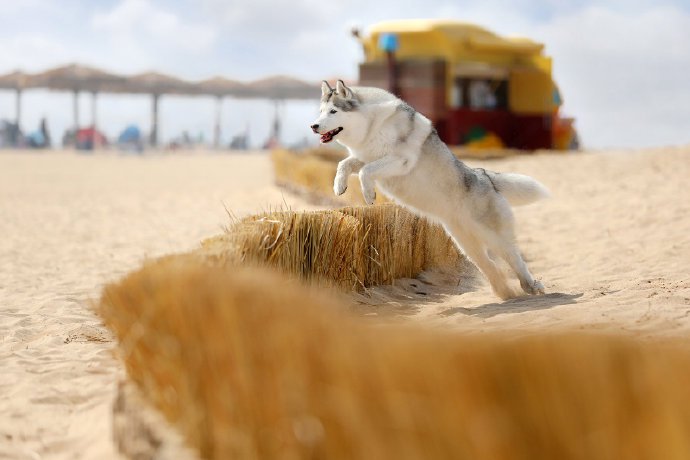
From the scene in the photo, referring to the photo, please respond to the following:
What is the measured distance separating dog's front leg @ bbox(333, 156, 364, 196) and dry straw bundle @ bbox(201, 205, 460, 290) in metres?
0.27

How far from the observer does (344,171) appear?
18.0ft

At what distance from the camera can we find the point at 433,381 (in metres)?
2.04

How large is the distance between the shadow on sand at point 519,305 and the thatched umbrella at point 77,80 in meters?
32.6

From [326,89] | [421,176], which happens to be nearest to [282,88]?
[326,89]

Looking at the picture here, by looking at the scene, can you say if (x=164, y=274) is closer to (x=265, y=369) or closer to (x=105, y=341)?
(x=265, y=369)

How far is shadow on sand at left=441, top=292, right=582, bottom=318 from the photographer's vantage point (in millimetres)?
5271

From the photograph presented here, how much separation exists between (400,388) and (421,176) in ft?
11.8

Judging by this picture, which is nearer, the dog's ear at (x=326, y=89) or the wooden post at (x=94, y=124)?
the dog's ear at (x=326, y=89)

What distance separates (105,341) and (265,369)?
2.72m

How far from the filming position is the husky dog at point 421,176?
545 cm

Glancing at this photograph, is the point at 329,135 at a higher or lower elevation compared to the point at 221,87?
lower

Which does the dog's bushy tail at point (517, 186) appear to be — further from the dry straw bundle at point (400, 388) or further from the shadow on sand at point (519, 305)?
the dry straw bundle at point (400, 388)

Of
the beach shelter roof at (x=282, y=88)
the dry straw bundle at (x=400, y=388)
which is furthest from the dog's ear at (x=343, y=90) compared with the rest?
the beach shelter roof at (x=282, y=88)

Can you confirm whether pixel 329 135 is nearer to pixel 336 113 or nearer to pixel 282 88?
pixel 336 113
